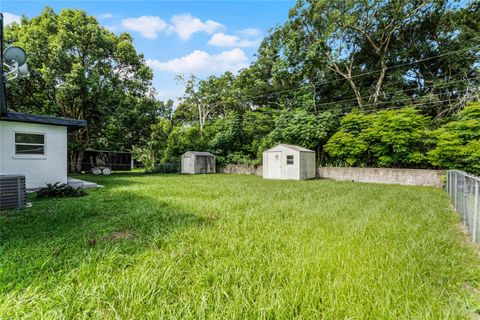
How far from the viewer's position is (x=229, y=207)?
5.22 metres

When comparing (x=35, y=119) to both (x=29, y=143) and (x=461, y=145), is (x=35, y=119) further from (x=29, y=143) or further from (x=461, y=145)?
(x=461, y=145)

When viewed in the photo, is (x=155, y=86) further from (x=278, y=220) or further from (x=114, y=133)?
(x=278, y=220)

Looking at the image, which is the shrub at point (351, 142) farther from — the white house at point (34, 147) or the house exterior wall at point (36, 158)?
the house exterior wall at point (36, 158)

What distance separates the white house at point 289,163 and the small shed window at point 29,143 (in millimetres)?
11030

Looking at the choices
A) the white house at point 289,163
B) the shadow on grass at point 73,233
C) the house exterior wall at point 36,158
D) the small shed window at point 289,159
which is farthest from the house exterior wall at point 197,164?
the shadow on grass at point 73,233

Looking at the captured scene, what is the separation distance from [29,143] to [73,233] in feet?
21.7

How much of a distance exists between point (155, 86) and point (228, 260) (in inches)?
717

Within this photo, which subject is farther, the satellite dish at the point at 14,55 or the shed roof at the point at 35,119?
the shed roof at the point at 35,119

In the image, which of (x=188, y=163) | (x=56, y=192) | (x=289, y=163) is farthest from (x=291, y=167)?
(x=56, y=192)

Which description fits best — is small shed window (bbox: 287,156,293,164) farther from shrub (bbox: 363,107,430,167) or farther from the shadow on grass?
the shadow on grass

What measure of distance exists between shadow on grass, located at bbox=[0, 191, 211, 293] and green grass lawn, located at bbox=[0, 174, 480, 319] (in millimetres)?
17

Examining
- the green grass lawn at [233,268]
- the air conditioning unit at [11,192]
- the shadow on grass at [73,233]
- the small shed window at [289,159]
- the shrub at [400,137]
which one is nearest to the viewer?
the green grass lawn at [233,268]

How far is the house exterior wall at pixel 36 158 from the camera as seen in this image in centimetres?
720

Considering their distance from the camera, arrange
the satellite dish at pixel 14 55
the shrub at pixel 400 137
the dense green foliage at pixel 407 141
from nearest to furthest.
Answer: the satellite dish at pixel 14 55, the dense green foliage at pixel 407 141, the shrub at pixel 400 137
